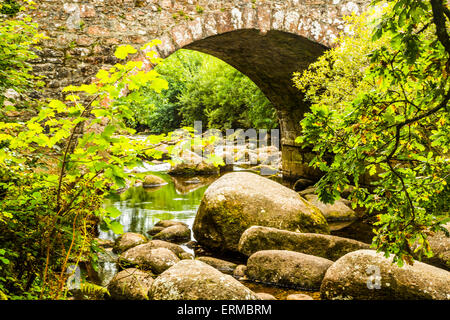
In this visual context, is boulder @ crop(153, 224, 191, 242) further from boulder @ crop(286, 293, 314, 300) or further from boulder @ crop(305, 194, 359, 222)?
boulder @ crop(305, 194, 359, 222)

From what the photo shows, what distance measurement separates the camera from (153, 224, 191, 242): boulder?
644 centimetres

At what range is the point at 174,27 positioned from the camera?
6.42 m

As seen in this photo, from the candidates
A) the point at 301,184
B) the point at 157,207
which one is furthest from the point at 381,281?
the point at 301,184

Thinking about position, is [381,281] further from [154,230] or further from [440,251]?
[154,230]

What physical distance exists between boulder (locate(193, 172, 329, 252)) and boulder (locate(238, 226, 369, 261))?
561mm

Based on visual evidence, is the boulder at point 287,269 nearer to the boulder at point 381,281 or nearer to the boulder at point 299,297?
the boulder at point 299,297

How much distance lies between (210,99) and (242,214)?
67.8ft

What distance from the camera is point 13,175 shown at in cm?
205

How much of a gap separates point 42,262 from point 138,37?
5195 mm

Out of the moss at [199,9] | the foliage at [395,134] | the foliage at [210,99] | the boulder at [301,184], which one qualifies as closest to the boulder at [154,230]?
the moss at [199,9]

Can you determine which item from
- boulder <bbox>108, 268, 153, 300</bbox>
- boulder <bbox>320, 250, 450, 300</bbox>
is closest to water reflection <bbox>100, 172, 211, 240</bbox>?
boulder <bbox>108, 268, 153, 300</bbox>

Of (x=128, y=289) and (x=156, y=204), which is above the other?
(x=156, y=204)
